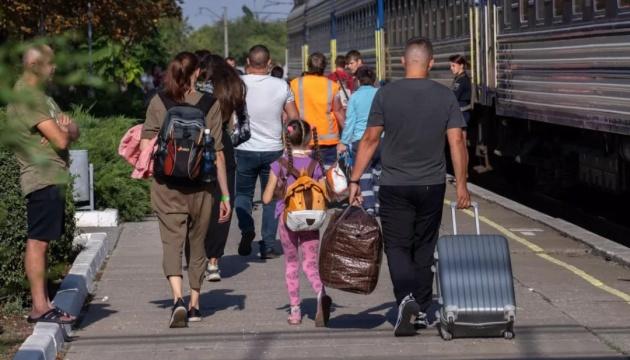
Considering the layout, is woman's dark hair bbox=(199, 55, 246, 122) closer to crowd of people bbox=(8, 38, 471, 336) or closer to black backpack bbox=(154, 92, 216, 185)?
crowd of people bbox=(8, 38, 471, 336)

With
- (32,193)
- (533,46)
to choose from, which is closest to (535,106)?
(533,46)

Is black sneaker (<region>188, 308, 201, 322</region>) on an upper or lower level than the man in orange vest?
lower

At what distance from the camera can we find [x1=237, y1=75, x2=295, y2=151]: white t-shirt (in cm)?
1010

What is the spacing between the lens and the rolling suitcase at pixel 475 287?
6.69 metres

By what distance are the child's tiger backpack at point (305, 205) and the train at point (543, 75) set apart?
3.98 m

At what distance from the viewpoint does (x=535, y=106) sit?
14.0 metres

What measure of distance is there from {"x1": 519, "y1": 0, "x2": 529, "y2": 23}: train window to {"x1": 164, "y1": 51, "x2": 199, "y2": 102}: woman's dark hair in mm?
8056

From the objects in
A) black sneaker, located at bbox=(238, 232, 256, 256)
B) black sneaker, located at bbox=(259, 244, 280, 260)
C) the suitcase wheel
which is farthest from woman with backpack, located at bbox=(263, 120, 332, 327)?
black sneaker, located at bbox=(238, 232, 256, 256)

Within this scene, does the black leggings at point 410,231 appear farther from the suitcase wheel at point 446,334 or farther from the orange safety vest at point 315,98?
the orange safety vest at point 315,98

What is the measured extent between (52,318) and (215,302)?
186 cm

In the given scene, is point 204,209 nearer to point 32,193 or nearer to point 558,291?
point 32,193

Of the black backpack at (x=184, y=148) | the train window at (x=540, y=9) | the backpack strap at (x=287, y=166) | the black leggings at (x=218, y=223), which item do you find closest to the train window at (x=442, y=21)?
the train window at (x=540, y=9)

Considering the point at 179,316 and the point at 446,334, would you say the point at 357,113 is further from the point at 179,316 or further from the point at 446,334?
the point at 446,334

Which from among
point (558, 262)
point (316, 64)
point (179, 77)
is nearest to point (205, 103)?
point (179, 77)
